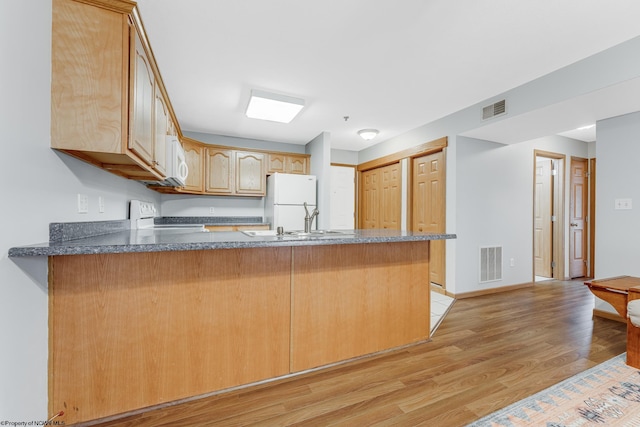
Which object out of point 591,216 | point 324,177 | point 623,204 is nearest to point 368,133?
point 324,177

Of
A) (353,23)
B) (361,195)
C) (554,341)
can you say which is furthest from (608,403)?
(361,195)

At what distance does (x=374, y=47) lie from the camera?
225 centimetres

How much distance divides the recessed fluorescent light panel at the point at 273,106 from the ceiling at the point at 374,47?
0.09 m

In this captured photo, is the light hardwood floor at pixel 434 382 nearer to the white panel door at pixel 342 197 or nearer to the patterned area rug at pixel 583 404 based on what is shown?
the patterned area rug at pixel 583 404

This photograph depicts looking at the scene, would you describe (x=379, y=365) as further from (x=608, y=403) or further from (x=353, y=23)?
(x=353, y=23)

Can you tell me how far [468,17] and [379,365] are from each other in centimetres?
248

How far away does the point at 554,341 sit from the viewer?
2354mm

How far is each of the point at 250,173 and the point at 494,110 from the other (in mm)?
3514

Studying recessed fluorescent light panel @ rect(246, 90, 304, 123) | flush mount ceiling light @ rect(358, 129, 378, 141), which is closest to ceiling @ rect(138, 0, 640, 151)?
recessed fluorescent light panel @ rect(246, 90, 304, 123)

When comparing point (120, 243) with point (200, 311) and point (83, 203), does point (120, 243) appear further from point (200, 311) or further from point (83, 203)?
point (83, 203)

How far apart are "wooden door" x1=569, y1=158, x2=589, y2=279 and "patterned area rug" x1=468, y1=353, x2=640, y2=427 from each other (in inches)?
140

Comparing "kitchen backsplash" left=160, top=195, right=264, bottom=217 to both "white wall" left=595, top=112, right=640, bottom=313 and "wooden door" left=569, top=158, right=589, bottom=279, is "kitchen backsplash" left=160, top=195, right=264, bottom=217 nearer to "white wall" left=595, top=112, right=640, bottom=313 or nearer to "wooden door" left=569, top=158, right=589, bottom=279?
"white wall" left=595, top=112, right=640, bottom=313

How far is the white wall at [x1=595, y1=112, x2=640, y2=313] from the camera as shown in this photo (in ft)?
9.09

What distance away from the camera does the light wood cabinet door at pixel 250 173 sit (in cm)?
462
